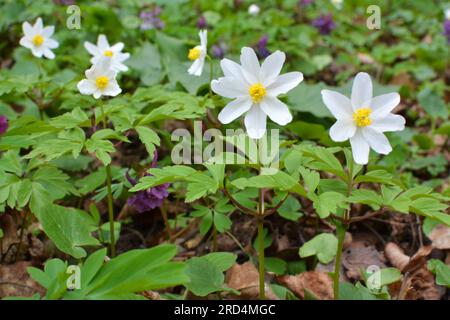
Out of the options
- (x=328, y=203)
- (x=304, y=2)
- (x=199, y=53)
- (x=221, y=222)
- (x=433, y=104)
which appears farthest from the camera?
(x=304, y=2)

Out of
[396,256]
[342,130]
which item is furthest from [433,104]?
[342,130]

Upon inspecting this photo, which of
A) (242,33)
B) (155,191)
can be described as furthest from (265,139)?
(242,33)

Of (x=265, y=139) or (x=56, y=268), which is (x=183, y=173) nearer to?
(x=265, y=139)

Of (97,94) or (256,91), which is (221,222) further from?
(97,94)

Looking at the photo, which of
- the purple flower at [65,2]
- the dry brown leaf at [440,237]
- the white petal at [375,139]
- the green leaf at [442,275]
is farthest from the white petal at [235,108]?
the purple flower at [65,2]

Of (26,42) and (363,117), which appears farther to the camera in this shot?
(26,42)

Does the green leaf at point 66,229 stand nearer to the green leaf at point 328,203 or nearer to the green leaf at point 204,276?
the green leaf at point 204,276

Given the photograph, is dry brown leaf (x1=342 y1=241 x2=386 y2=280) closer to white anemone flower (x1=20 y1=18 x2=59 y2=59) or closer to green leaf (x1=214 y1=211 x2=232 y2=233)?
green leaf (x1=214 y1=211 x2=232 y2=233)
